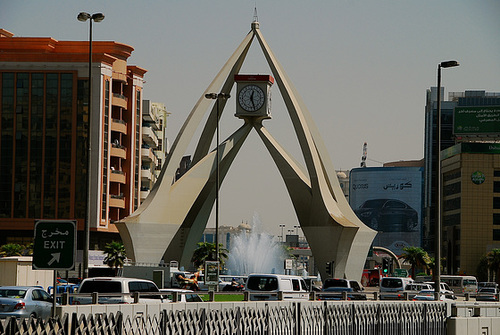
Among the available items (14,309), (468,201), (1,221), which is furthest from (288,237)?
(14,309)

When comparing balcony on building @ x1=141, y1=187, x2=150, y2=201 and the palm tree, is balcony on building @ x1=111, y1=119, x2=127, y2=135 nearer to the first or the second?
balcony on building @ x1=141, y1=187, x2=150, y2=201

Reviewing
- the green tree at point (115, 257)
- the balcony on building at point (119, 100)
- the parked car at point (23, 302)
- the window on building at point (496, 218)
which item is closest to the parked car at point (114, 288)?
the parked car at point (23, 302)

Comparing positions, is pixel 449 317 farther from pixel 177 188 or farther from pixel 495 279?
pixel 495 279

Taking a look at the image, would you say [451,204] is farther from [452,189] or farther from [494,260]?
[494,260]

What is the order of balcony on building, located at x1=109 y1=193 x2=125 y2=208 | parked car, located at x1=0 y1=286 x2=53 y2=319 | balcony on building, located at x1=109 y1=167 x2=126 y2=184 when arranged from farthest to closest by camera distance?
balcony on building, located at x1=109 y1=193 x2=125 y2=208 < balcony on building, located at x1=109 y1=167 x2=126 y2=184 < parked car, located at x1=0 y1=286 x2=53 y2=319

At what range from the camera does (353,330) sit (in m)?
22.3

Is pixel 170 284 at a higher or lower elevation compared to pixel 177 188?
lower

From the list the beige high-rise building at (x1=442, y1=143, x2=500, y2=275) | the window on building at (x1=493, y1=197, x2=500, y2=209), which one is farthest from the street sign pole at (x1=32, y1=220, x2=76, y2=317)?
the window on building at (x1=493, y1=197, x2=500, y2=209)

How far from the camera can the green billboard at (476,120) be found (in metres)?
146

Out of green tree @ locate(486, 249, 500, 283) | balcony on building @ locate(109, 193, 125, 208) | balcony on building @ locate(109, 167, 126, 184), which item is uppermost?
balcony on building @ locate(109, 167, 126, 184)

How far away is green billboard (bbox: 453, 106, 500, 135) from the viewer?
14600cm

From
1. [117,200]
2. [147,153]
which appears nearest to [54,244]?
[117,200]

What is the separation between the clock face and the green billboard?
3126 inches

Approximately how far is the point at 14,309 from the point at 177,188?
46.1m
